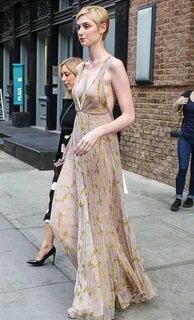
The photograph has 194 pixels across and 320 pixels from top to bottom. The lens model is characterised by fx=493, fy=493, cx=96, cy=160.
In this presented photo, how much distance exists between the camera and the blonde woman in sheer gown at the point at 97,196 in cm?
309

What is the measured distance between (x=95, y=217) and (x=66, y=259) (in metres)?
1.40

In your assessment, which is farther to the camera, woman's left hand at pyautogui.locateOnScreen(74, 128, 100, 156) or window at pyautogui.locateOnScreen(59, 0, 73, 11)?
window at pyautogui.locateOnScreen(59, 0, 73, 11)

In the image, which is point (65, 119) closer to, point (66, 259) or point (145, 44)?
point (66, 259)

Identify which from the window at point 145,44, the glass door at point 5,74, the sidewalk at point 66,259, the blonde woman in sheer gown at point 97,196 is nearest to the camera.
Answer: the blonde woman in sheer gown at point 97,196

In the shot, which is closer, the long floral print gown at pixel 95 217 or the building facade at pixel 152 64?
the long floral print gown at pixel 95 217

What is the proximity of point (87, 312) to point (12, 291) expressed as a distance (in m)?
0.90

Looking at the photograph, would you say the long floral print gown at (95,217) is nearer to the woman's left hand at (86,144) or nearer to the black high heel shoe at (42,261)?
the woman's left hand at (86,144)

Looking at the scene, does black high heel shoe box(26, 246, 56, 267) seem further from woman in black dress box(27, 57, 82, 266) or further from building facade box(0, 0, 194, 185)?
building facade box(0, 0, 194, 185)

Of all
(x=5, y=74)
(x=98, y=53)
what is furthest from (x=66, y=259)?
(x=5, y=74)

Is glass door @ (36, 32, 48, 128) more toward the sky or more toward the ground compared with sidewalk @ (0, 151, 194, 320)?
more toward the sky

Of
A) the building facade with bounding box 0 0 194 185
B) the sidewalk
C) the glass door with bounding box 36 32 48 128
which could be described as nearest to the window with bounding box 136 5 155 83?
the building facade with bounding box 0 0 194 185

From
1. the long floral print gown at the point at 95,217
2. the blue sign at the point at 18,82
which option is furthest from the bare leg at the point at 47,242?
the blue sign at the point at 18,82

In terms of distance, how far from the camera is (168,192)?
7.35 meters

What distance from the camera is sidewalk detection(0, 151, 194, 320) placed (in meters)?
3.50
